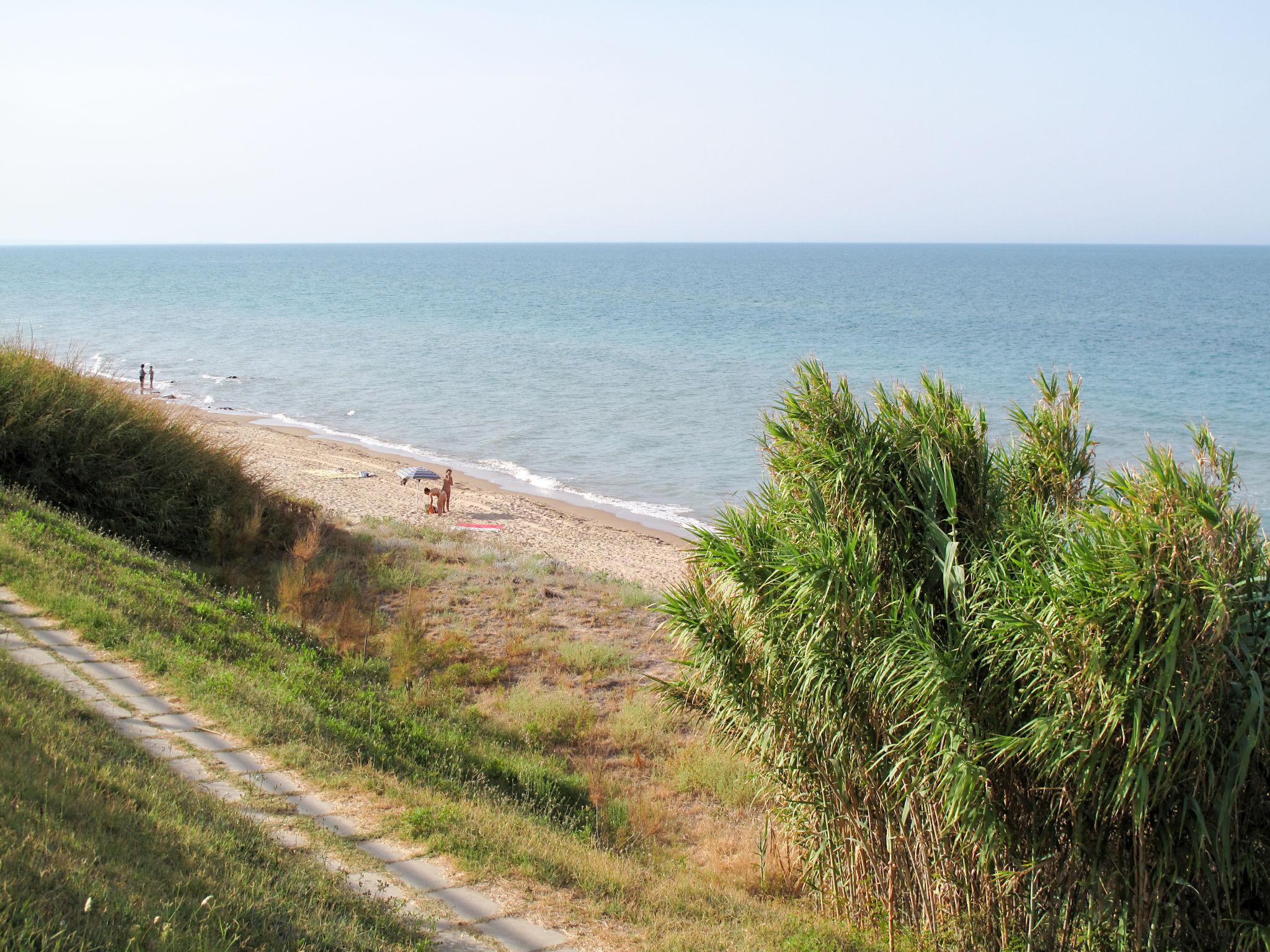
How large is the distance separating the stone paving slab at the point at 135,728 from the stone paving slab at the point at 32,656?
114cm

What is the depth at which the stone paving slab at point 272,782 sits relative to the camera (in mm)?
6996

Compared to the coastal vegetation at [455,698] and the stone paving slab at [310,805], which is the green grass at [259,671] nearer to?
the coastal vegetation at [455,698]

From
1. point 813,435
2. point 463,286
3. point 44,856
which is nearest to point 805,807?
point 813,435

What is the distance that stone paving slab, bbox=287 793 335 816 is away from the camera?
6.78 meters

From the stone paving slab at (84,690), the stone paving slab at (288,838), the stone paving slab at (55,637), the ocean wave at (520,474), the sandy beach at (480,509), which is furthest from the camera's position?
the ocean wave at (520,474)

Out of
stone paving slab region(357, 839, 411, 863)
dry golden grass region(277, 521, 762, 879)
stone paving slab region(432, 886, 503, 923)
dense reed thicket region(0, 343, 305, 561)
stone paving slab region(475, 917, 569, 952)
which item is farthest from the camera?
dense reed thicket region(0, 343, 305, 561)

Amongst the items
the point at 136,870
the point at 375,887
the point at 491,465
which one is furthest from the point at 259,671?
the point at 491,465

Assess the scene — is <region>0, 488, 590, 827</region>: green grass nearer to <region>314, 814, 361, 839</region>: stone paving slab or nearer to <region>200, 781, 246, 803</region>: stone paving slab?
<region>200, 781, 246, 803</region>: stone paving slab

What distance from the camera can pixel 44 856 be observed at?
4.36 m

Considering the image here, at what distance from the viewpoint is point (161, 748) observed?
7211 mm

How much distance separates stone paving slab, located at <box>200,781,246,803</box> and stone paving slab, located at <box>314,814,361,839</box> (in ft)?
1.78

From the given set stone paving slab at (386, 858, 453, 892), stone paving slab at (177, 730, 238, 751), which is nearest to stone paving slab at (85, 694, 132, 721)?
stone paving slab at (177, 730, 238, 751)

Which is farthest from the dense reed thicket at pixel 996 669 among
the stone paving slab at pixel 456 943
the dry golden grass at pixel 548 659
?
the stone paving slab at pixel 456 943

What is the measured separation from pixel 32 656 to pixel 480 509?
18.4 meters
